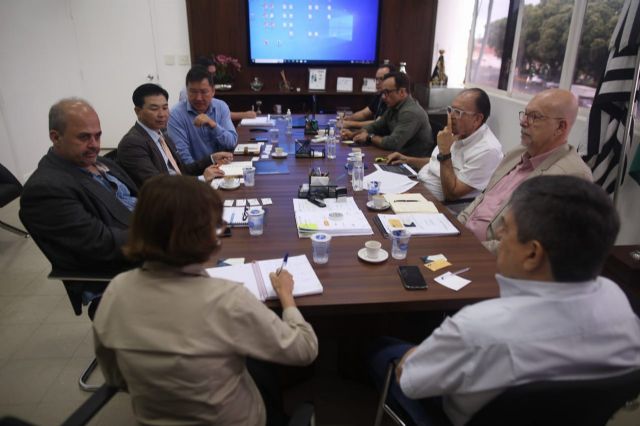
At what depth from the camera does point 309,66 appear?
5488mm

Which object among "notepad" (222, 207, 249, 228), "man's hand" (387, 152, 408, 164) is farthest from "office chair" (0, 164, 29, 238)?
"man's hand" (387, 152, 408, 164)

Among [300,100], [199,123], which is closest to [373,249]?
[199,123]

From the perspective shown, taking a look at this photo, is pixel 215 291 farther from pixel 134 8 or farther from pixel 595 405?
pixel 134 8

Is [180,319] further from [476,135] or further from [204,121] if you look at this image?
[204,121]

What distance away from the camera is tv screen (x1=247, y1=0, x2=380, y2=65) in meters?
5.15

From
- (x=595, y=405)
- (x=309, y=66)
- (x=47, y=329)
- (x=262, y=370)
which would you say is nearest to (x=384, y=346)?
(x=262, y=370)

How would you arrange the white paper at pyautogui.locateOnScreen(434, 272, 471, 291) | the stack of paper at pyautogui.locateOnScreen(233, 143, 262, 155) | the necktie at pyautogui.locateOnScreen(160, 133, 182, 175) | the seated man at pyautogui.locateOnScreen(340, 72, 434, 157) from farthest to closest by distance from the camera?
the seated man at pyautogui.locateOnScreen(340, 72, 434, 157) < the stack of paper at pyautogui.locateOnScreen(233, 143, 262, 155) < the necktie at pyautogui.locateOnScreen(160, 133, 182, 175) < the white paper at pyautogui.locateOnScreen(434, 272, 471, 291)

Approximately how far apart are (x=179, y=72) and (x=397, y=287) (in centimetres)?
513

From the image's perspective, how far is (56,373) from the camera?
77.2 inches

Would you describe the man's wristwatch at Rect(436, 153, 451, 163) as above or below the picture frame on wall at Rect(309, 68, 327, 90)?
below

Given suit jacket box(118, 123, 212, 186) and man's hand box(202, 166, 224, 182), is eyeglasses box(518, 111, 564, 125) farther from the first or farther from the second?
suit jacket box(118, 123, 212, 186)

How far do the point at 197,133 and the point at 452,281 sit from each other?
2461 mm

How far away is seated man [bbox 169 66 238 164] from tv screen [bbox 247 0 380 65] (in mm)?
2354

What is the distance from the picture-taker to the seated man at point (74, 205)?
1.56m
